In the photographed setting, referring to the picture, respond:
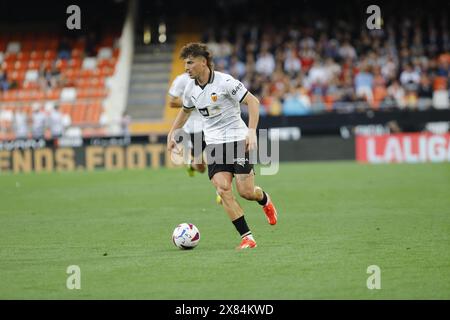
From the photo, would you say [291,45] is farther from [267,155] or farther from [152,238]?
[152,238]

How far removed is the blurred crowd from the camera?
97.0ft

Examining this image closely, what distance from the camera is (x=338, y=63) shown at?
3256cm

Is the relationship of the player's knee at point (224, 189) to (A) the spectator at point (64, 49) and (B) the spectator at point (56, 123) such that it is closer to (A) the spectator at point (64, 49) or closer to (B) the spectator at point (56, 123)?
(B) the spectator at point (56, 123)

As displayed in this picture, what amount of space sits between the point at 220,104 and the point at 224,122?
0.22 metres

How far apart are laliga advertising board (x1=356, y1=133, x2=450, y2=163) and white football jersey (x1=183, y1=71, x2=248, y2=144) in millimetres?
17475

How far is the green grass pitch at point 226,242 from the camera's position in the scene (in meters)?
7.84

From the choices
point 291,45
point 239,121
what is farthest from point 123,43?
point 239,121

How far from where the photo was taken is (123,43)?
118ft

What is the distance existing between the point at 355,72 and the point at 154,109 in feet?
26.2

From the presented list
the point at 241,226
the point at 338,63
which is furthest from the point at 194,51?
the point at 338,63

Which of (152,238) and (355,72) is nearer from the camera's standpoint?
(152,238)

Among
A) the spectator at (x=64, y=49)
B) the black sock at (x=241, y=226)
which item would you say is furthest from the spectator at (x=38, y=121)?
the black sock at (x=241, y=226)

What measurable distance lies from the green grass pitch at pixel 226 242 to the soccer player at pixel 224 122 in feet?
1.79
